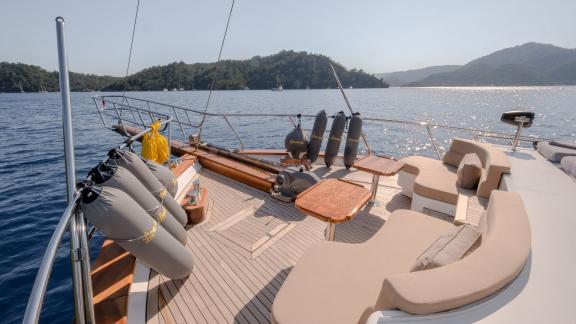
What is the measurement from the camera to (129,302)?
86.4 inches

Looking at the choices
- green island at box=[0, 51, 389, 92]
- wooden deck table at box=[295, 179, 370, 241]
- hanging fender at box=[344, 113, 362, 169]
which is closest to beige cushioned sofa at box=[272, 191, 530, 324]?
wooden deck table at box=[295, 179, 370, 241]

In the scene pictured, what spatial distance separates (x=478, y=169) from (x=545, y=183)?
637mm

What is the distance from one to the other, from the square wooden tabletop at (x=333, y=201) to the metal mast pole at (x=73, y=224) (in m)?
1.60

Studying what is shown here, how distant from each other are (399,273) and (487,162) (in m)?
2.29

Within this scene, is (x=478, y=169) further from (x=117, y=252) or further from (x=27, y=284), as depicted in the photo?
(x=27, y=284)

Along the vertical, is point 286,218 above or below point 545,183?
below

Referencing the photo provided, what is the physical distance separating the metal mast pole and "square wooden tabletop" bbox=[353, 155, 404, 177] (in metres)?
3.16

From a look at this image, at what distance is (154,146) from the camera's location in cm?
364

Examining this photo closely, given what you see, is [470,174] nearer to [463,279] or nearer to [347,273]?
[347,273]

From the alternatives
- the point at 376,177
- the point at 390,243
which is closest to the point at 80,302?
the point at 390,243

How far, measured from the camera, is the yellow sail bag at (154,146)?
3.57 m

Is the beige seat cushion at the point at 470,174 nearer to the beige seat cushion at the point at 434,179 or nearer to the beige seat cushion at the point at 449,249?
the beige seat cushion at the point at 434,179

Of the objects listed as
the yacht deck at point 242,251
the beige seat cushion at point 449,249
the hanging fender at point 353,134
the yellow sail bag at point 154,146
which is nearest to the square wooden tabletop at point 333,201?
the yacht deck at point 242,251

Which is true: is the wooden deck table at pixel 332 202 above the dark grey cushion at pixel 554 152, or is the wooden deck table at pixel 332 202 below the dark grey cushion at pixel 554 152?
below
